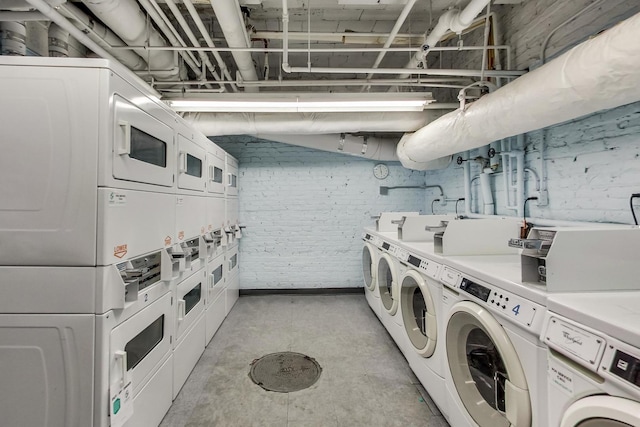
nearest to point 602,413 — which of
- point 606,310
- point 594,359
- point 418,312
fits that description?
point 594,359

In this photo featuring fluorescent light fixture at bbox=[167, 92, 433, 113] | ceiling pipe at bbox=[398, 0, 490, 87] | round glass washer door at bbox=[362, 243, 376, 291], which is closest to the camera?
ceiling pipe at bbox=[398, 0, 490, 87]

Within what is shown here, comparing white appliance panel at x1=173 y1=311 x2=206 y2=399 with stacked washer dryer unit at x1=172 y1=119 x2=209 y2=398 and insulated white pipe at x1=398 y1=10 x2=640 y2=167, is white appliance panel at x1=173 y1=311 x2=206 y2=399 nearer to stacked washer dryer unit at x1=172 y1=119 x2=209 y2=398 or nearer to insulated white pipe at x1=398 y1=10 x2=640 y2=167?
stacked washer dryer unit at x1=172 y1=119 x2=209 y2=398

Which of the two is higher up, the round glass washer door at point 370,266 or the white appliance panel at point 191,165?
the white appliance panel at point 191,165

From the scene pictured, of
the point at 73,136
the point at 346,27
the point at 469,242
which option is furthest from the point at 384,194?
the point at 73,136

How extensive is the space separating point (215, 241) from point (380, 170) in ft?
8.72

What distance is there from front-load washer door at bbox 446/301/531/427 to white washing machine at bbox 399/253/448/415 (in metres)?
0.14

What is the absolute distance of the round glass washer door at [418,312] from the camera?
1.79 meters

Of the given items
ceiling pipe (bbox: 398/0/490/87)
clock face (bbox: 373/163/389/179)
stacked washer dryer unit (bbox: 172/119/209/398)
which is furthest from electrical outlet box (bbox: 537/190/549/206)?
stacked washer dryer unit (bbox: 172/119/209/398)

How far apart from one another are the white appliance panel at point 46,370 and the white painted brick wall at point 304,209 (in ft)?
10.1

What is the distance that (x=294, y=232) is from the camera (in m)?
4.31

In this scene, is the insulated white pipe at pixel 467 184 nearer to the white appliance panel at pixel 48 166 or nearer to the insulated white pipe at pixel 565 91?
the insulated white pipe at pixel 565 91

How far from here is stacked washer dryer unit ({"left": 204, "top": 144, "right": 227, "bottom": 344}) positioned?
2.74m

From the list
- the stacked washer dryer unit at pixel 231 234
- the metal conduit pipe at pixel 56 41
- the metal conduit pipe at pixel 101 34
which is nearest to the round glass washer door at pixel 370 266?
the stacked washer dryer unit at pixel 231 234

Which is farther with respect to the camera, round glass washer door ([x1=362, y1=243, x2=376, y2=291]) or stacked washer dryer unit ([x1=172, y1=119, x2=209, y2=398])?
round glass washer door ([x1=362, y1=243, x2=376, y2=291])
